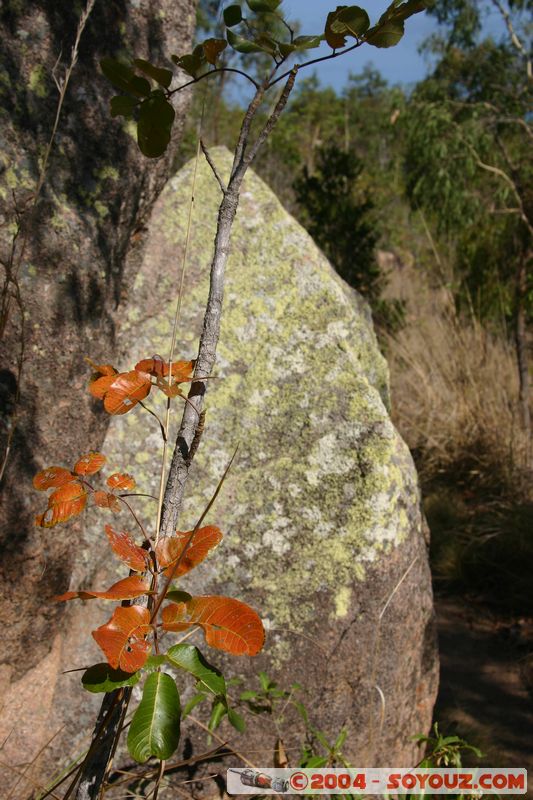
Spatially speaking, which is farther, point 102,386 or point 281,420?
point 281,420

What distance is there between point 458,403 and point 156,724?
4452 millimetres

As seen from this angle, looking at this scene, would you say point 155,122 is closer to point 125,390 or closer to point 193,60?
point 193,60

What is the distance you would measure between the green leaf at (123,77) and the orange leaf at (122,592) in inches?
Result: 25.3

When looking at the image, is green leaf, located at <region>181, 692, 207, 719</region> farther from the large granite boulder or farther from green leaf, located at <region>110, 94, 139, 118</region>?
green leaf, located at <region>110, 94, 139, 118</region>

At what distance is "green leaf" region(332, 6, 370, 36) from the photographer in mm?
872

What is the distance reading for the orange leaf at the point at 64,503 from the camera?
100cm

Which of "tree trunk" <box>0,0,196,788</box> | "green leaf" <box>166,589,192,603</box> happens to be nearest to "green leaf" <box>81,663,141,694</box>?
"green leaf" <box>166,589,192,603</box>

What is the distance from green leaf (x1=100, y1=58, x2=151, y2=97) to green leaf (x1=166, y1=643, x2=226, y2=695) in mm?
732

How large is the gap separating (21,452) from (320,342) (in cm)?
87

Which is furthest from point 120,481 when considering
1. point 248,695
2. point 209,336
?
point 248,695

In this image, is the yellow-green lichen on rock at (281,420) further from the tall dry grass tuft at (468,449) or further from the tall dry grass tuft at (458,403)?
the tall dry grass tuft at (458,403)

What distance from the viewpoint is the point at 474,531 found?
13.6ft

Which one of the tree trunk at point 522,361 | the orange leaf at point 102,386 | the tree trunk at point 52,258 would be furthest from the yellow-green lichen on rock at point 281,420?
the tree trunk at point 522,361

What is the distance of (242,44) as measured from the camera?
0.94 meters
